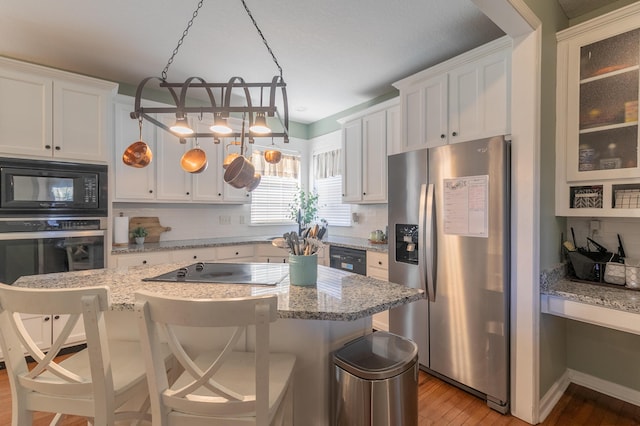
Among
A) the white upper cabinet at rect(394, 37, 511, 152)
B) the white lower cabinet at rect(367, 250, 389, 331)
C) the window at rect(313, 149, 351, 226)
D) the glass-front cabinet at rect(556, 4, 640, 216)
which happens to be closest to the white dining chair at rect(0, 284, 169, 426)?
the white lower cabinet at rect(367, 250, 389, 331)

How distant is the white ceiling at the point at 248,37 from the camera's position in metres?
2.10

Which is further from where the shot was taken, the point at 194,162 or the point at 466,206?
the point at 466,206

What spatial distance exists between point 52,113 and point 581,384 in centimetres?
482

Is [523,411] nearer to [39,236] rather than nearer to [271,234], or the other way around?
[271,234]

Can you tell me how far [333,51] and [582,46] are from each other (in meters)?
1.80

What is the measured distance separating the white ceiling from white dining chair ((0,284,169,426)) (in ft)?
6.48

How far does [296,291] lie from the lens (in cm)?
143

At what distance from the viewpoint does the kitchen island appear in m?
1.28

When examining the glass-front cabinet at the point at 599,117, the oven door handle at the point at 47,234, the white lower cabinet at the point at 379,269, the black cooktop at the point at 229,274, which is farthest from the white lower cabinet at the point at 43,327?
the glass-front cabinet at the point at 599,117

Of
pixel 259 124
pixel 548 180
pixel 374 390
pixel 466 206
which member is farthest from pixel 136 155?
pixel 548 180

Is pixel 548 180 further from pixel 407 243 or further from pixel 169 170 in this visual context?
pixel 169 170

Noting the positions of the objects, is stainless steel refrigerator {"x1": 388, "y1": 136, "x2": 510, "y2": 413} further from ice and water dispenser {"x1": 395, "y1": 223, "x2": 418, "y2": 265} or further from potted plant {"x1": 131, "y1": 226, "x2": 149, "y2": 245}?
potted plant {"x1": 131, "y1": 226, "x2": 149, "y2": 245}

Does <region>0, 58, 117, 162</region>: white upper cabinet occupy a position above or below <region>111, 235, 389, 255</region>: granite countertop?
above

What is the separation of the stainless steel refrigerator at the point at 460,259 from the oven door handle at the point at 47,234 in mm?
2761
